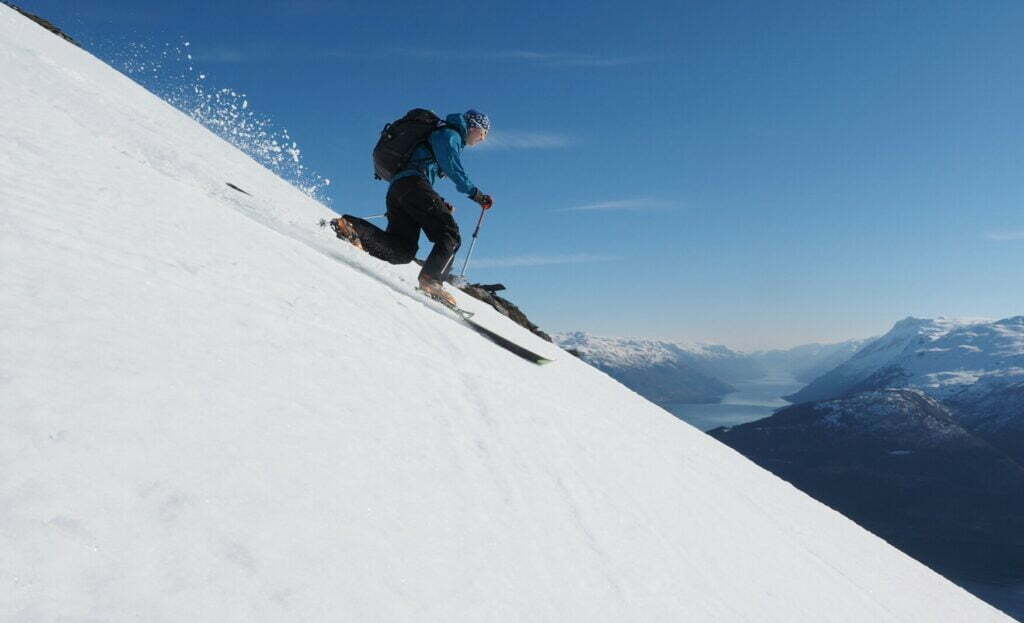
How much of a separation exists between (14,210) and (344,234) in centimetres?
566

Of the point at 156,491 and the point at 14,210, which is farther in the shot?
the point at 14,210

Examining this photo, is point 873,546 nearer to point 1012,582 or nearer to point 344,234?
point 344,234

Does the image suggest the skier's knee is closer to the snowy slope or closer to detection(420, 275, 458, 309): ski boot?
detection(420, 275, 458, 309): ski boot

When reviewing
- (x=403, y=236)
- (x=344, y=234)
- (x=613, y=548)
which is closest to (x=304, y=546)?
(x=613, y=548)

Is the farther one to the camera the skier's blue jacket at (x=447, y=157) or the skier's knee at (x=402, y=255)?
the skier's knee at (x=402, y=255)

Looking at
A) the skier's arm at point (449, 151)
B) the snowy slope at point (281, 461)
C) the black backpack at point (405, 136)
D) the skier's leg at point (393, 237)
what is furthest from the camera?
the skier's leg at point (393, 237)

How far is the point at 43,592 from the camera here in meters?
1.38

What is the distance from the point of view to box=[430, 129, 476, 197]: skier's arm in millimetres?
7293

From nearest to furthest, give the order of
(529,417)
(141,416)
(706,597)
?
(141,416), (706,597), (529,417)

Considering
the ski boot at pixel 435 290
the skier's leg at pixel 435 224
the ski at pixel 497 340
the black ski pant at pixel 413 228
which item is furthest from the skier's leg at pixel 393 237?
the ski at pixel 497 340

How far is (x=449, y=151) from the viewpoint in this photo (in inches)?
287

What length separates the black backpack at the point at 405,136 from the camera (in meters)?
7.47

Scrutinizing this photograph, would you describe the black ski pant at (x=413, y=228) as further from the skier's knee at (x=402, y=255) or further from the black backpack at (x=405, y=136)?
the black backpack at (x=405, y=136)

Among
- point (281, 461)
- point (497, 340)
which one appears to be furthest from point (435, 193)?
point (281, 461)
